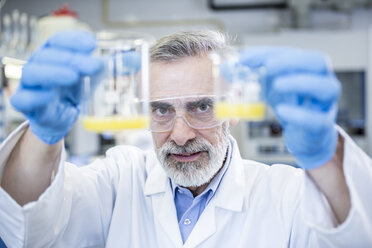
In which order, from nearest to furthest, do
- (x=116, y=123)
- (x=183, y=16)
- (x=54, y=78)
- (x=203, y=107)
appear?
(x=54, y=78)
(x=116, y=123)
(x=203, y=107)
(x=183, y=16)

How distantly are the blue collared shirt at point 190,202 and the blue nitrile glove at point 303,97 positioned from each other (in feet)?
1.64

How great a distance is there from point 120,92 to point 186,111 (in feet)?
0.84

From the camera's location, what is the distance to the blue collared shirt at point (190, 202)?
134 cm

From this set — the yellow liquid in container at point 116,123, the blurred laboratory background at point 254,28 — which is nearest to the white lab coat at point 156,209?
the yellow liquid in container at point 116,123

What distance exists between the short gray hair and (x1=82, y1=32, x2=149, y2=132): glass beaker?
0.24m

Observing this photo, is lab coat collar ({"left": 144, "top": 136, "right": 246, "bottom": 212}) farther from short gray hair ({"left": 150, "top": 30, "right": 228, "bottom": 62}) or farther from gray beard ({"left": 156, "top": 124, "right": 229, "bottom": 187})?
short gray hair ({"left": 150, "top": 30, "right": 228, "bottom": 62})

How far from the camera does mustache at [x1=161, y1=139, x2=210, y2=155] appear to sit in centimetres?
128

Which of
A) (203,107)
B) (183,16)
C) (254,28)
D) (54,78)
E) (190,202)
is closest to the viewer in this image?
(54,78)

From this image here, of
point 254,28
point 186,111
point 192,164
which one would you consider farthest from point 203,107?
point 254,28

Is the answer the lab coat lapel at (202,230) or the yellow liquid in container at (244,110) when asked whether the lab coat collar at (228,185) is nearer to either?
the lab coat lapel at (202,230)

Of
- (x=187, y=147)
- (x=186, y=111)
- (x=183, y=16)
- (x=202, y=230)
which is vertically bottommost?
(x=202, y=230)

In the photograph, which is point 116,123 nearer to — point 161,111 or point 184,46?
point 161,111

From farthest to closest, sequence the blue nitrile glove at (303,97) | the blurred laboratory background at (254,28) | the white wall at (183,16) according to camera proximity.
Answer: the white wall at (183,16), the blurred laboratory background at (254,28), the blue nitrile glove at (303,97)

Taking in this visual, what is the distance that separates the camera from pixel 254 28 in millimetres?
4930
